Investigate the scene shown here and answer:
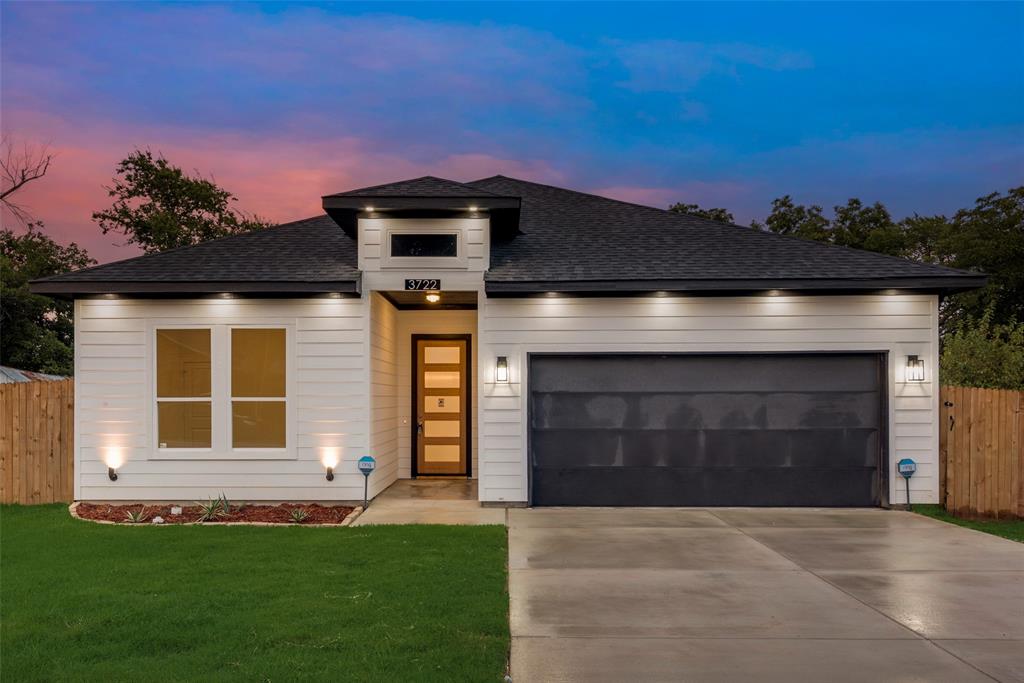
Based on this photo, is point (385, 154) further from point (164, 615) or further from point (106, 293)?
point (164, 615)

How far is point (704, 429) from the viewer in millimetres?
9719

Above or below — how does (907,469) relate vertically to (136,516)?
above

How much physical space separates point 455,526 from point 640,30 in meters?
40.0

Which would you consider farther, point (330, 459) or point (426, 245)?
point (426, 245)

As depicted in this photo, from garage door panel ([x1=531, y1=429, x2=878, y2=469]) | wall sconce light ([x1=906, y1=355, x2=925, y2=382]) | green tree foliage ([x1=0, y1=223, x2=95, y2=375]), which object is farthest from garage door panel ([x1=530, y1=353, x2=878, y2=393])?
green tree foliage ([x1=0, y1=223, x2=95, y2=375])

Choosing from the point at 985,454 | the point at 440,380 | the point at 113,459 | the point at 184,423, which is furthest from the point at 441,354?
the point at 985,454

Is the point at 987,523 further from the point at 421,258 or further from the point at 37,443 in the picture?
the point at 37,443

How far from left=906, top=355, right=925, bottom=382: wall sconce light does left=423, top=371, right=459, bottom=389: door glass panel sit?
6.71 meters

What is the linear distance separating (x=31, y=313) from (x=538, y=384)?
27679 mm

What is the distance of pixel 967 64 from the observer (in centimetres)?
6712

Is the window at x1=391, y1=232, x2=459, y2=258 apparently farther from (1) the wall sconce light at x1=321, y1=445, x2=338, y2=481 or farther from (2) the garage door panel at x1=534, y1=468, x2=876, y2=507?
(2) the garage door panel at x1=534, y1=468, x2=876, y2=507

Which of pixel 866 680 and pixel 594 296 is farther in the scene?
pixel 594 296

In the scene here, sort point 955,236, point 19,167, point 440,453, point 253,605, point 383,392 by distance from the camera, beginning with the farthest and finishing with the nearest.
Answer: point 955,236
point 19,167
point 440,453
point 383,392
point 253,605

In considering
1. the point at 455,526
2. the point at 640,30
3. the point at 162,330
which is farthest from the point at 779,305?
the point at 640,30
